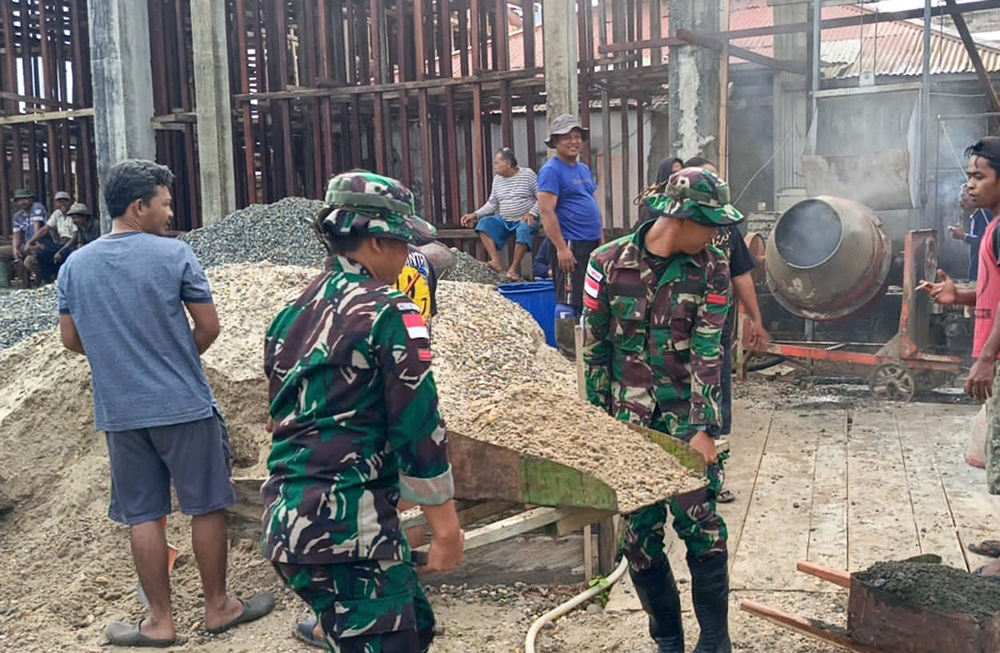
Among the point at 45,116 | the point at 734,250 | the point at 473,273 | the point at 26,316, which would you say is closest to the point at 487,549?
the point at 734,250

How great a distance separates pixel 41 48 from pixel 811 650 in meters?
13.3

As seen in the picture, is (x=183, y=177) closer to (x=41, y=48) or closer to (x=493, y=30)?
(x=41, y=48)

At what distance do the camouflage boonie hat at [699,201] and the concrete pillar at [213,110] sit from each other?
9.26m

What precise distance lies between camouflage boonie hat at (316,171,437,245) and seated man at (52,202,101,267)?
1128 cm

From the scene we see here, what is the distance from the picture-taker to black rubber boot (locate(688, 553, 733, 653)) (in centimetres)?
340

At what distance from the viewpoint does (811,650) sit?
3.60 metres

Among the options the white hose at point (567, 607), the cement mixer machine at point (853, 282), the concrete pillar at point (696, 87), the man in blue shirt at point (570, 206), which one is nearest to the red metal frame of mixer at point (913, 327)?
the cement mixer machine at point (853, 282)

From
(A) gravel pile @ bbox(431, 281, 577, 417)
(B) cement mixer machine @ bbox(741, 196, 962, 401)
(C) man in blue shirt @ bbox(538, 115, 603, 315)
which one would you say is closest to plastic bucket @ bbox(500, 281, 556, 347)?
(A) gravel pile @ bbox(431, 281, 577, 417)

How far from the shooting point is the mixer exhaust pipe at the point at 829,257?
7.62 meters

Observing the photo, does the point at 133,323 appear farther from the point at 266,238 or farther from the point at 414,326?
the point at 266,238

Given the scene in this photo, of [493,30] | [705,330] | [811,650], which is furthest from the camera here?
[493,30]

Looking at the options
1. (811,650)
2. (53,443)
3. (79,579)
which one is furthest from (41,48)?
(811,650)

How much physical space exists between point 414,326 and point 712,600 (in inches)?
67.5

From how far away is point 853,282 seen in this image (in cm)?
768
